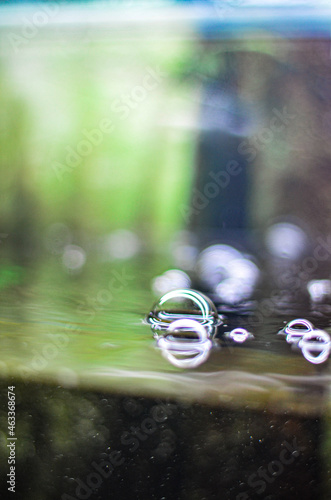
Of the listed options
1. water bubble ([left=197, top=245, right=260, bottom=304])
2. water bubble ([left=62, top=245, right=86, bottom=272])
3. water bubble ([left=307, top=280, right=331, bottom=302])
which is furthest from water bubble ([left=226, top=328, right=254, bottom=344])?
water bubble ([left=62, top=245, right=86, bottom=272])

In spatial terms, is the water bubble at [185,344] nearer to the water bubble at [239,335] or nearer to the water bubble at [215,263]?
the water bubble at [239,335]

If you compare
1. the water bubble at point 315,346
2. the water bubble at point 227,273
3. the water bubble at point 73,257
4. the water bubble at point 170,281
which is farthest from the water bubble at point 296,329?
the water bubble at point 73,257

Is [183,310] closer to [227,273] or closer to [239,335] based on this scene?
[239,335]

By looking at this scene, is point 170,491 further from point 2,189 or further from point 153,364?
point 2,189

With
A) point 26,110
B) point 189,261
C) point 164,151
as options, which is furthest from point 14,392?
point 26,110

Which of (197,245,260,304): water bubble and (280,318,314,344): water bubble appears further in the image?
(197,245,260,304): water bubble

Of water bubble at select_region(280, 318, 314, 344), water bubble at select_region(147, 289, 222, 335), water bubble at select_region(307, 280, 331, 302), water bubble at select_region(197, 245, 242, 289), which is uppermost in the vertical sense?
water bubble at select_region(197, 245, 242, 289)

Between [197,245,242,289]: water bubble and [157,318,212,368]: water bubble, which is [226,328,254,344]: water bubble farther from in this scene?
[197,245,242,289]: water bubble
